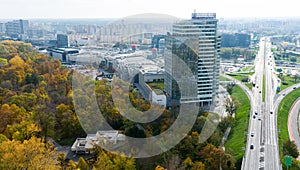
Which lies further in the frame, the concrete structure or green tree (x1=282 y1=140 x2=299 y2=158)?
the concrete structure

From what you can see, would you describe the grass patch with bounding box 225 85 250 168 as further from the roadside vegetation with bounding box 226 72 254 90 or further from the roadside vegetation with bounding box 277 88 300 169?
the roadside vegetation with bounding box 226 72 254 90

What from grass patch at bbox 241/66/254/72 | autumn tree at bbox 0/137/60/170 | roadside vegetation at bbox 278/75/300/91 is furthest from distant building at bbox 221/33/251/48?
autumn tree at bbox 0/137/60/170

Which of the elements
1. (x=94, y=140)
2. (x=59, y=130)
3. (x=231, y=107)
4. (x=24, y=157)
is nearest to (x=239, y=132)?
(x=231, y=107)

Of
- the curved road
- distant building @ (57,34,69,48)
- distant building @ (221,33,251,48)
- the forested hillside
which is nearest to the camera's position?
the forested hillside

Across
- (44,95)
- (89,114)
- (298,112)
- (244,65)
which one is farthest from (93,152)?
(244,65)

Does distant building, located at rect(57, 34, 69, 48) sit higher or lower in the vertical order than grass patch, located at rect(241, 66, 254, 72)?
higher
